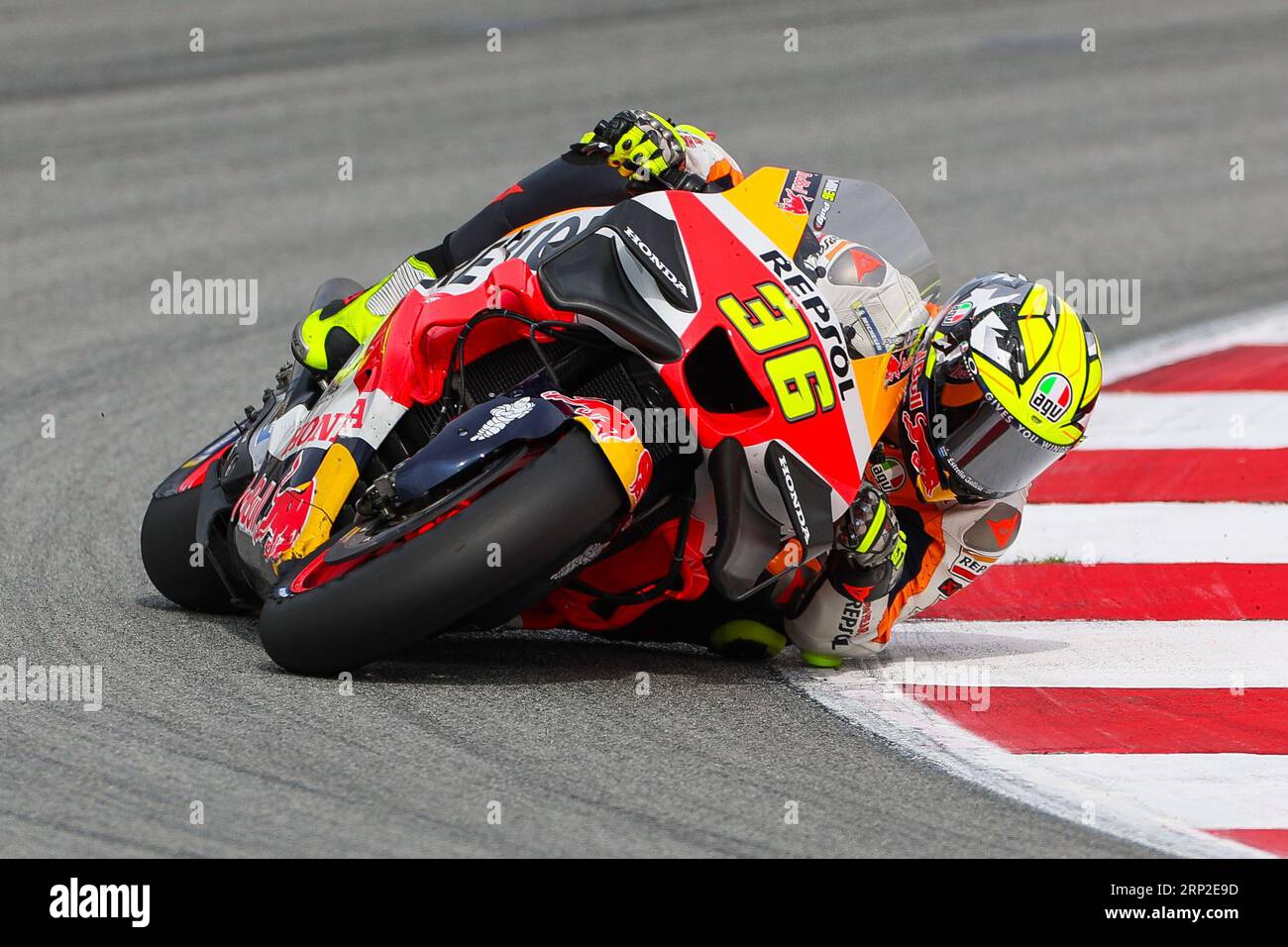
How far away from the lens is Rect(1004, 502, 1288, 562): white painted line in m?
7.16

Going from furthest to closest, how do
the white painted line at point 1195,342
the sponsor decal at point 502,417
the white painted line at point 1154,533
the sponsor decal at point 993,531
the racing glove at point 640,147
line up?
the white painted line at point 1195,342, the white painted line at point 1154,533, the sponsor decal at point 993,531, the racing glove at point 640,147, the sponsor decal at point 502,417

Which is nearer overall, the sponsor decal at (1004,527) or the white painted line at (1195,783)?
the white painted line at (1195,783)

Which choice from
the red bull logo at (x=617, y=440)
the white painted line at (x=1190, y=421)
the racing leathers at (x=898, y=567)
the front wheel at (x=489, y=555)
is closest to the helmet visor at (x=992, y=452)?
the racing leathers at (x=898, y=567)

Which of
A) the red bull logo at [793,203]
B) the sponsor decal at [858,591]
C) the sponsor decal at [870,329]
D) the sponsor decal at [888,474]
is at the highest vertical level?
the red bull logo at [793,203]

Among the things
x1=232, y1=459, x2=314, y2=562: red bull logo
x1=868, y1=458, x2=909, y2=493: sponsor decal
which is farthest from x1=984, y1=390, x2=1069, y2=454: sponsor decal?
x1=232, y1=459, x2=314, y2=562: red bull logo

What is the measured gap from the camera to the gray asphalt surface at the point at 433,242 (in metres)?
4.45

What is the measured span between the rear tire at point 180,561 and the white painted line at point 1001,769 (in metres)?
1.66

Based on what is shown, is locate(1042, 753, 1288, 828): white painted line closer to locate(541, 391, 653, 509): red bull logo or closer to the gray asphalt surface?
the gray asphalt surface

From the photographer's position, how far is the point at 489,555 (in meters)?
4.69

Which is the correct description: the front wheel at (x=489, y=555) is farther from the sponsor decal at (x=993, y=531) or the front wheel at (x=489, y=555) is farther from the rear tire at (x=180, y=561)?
the sponsor decal at (x=993, y=531)

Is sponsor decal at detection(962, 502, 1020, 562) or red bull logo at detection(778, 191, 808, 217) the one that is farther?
sponsor decal at detection(962, 502, 1020, 562)

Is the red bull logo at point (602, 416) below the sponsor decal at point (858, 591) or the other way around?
the other way around

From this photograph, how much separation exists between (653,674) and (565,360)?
3.04ft

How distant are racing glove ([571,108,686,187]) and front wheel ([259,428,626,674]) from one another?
117cm
